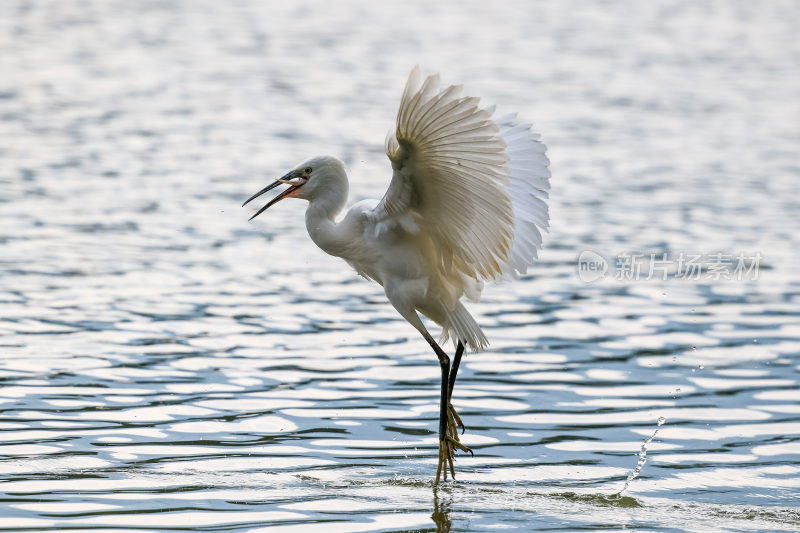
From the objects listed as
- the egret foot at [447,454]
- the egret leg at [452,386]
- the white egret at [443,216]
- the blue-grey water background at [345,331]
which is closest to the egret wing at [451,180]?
the white egret at [443,216]

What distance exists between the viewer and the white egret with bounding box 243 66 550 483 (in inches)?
259

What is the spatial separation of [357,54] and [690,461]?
61.9 ft

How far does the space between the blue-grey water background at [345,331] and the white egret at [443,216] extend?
2.32 ft

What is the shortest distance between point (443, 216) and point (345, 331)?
10.2ft

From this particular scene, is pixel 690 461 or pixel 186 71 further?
pixel 186 71

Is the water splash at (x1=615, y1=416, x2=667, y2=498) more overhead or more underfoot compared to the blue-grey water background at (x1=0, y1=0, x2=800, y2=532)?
more overhead

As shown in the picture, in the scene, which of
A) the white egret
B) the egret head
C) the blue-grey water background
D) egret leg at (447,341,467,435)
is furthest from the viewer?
egret leg at (447,341,467,435)

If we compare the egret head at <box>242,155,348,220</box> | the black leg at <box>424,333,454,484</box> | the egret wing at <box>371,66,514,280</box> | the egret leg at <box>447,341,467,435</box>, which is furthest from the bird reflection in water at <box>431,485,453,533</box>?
the egret head at <box>242,155,348,220</box>

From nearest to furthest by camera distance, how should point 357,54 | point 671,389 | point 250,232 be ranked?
point 671,389
point 250,232
point 357,54

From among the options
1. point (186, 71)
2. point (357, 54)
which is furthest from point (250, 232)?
point (357, 54)

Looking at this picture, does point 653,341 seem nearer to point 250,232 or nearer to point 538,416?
point 538,416

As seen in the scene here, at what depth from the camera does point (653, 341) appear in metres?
9.97

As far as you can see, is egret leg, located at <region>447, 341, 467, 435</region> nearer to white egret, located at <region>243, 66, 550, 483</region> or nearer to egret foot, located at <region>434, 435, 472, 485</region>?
white egret, located at <region>243, 66, 550, 483</region>

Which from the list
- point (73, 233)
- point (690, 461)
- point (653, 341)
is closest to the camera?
point (690, 461)
